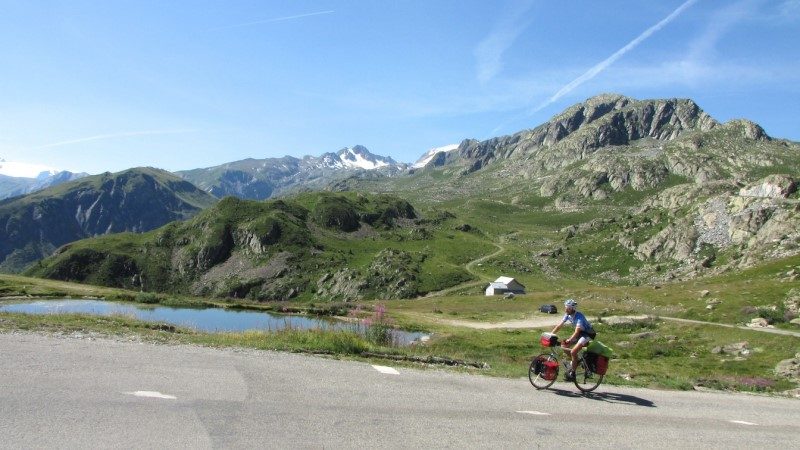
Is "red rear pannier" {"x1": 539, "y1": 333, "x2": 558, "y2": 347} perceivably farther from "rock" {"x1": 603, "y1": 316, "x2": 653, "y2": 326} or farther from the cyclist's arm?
"rock" {"x1": 603, "y1": 316, "x2": 653, "y2": 326}

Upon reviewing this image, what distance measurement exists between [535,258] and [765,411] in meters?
162

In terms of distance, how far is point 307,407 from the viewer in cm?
1345

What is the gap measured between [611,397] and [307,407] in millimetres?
11481

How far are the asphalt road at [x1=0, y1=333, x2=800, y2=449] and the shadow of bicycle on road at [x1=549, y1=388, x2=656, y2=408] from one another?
66mm

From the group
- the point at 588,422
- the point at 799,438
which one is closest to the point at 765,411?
the point at 799,438

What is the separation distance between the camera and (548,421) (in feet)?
47.1

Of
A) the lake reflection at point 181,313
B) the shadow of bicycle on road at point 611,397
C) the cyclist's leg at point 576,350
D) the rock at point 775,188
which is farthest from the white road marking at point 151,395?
the rock at point 775,188

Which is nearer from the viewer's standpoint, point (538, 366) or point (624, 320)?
point (538, 366)

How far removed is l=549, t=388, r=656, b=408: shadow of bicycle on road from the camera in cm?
1759

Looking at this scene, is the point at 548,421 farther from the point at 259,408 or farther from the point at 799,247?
the point at 799,247

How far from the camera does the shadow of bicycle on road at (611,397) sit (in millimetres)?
17594

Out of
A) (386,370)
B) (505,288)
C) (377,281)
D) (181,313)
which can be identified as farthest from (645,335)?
(377,281)

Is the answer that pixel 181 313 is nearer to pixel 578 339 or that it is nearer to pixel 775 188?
pixel 578 339

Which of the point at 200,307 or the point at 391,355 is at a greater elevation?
the point at 391,355
